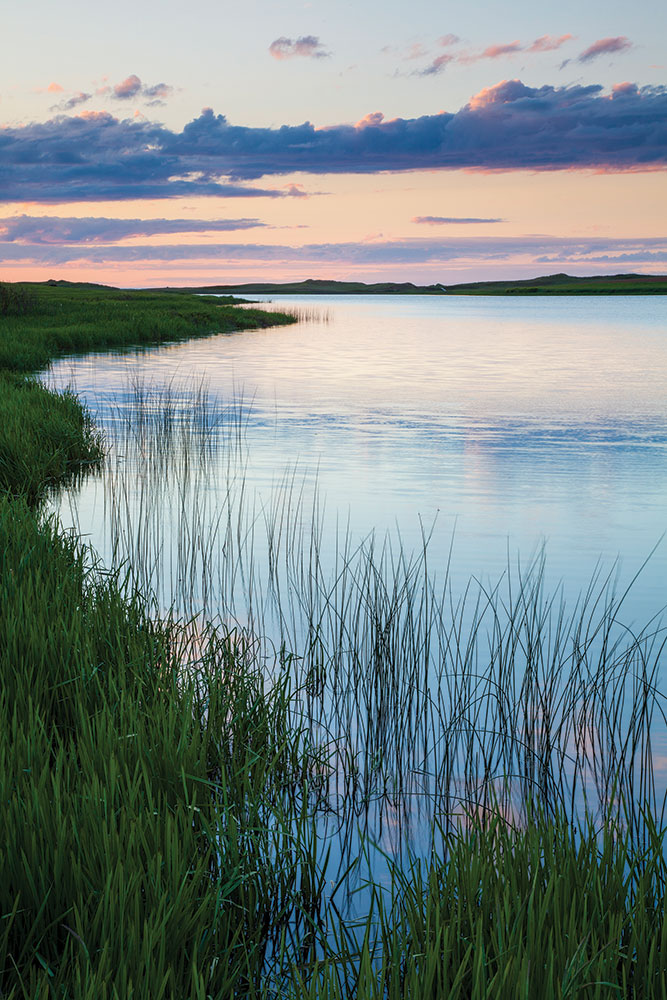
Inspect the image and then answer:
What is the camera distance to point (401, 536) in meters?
10.2

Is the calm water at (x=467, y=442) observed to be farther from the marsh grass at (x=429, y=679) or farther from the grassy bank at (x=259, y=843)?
the grassy bank at (x=259, y=843)

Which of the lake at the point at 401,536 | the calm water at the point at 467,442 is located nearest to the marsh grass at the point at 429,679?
the lake at the point at 401,536

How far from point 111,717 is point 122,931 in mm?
1407

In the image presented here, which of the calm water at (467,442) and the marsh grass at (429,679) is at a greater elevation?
the calm water at (467,442)

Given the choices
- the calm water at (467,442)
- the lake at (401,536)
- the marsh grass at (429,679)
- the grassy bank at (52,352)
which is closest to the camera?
the marsh grass at (429,679)

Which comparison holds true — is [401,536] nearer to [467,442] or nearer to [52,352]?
[467,442]

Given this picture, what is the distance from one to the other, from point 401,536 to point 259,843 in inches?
265

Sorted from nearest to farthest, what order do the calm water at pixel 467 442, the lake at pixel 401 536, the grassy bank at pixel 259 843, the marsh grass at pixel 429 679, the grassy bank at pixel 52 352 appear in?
the grassy bank at pixel 259 843, the marsh grass at pixel 429 679, the lake at pixel 401 536, the calm water at pixel 467 442, the grassy bank at pixel 52 352

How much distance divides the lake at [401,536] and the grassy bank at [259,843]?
0.07 meters

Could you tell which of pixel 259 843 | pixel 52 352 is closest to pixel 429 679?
pixel 259 843

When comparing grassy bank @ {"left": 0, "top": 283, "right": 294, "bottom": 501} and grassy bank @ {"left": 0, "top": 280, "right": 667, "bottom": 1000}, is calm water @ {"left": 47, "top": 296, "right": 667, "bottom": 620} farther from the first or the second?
grassy bank @ {"left": 0, "top": 280, "right": 667, "bottom": 1000}

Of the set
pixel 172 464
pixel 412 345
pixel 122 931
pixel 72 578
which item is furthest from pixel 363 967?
pixel 412 345

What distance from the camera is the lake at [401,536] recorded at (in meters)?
5.20

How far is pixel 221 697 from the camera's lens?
15.7 ft
